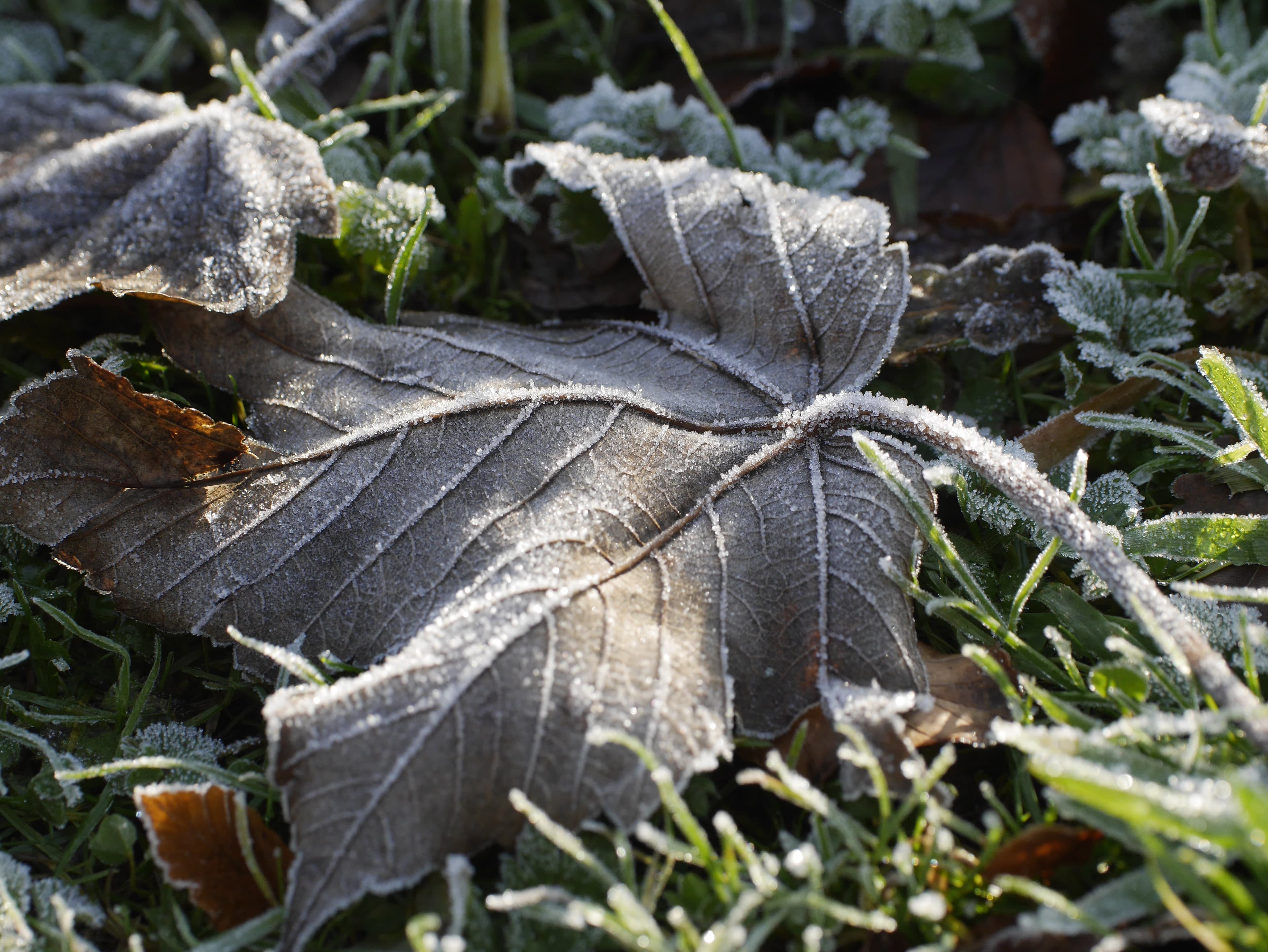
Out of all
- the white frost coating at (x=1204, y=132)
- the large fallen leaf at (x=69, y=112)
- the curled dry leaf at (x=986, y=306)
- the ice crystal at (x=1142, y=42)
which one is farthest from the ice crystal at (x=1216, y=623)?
the large fallen leaf at (x=69, y=112)

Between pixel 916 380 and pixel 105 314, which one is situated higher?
pixel 916 380

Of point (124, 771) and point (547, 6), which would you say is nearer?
point (124, 771)

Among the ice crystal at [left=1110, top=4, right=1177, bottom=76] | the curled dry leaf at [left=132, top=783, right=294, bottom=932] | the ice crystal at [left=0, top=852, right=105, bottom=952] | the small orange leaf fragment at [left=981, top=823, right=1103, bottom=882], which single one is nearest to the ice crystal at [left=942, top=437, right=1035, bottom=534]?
the small orange leaf fragment at [left=981, top=823, right=1103, bottom=882]

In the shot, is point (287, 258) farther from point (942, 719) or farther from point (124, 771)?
point (942, 719)

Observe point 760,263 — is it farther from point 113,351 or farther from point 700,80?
point 113,351

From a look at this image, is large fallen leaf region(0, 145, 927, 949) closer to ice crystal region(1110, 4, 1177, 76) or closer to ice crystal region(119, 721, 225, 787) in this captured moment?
ice crystal region(119, 721, 225, 787)

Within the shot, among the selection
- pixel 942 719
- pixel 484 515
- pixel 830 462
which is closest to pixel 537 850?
pixel 484 515
